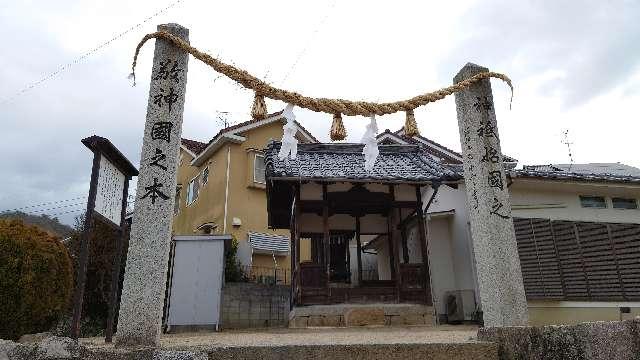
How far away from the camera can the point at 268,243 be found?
2103 cm

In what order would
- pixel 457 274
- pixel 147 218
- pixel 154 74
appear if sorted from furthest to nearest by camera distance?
1. pixel 457 274
2. pixel 154 74
3. pixel 147 218

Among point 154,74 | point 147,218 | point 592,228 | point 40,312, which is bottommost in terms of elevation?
point 40,312

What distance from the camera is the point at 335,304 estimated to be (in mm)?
11898

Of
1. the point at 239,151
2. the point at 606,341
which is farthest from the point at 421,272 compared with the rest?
the point at 239,151

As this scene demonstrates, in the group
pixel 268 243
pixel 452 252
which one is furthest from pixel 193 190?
pixel 452 252

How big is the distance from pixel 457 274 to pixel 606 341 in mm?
9470

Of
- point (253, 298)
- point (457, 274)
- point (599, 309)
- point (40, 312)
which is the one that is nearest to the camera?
point (40, 312)

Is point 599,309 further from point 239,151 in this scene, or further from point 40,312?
point 239,151

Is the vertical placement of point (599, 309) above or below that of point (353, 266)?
below

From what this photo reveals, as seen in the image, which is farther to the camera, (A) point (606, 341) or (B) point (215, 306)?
(B) point (215, 306)

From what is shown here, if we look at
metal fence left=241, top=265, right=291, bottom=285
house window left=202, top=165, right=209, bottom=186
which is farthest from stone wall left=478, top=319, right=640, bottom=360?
house window left=202, top=165, right=209, bottom=186

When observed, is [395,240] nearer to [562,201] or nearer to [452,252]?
[452,252]

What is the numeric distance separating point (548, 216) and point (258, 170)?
14.4 metres

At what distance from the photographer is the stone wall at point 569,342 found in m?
4.61
